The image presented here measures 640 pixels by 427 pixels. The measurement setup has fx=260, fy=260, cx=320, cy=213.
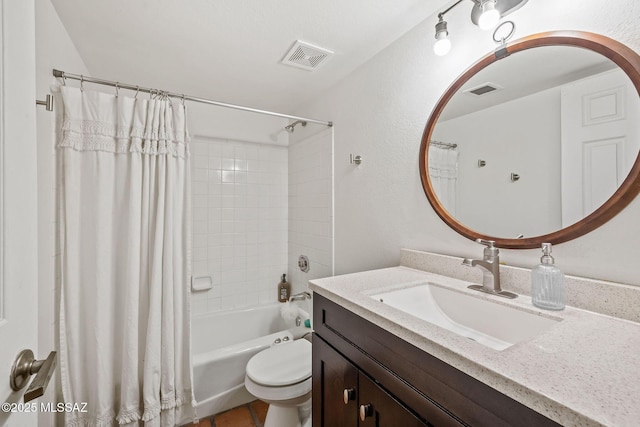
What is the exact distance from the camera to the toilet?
137cm

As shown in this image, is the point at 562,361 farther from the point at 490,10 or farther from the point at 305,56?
the point at 305,56

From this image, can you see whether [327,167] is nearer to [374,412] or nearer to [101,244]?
[101,244]

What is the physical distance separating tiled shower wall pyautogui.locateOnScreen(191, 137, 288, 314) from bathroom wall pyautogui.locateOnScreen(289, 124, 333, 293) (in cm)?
15

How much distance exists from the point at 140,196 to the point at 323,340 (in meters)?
1.20

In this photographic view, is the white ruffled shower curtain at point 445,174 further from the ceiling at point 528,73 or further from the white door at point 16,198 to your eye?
the white door at point 16,198

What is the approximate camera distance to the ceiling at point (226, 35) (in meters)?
1.21

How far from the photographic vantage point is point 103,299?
1.29 metres

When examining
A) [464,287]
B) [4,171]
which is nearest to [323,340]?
[464,287]

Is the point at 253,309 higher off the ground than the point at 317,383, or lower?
lower

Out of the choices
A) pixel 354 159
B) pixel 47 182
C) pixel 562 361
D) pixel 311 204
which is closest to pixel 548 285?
pixel 562 361

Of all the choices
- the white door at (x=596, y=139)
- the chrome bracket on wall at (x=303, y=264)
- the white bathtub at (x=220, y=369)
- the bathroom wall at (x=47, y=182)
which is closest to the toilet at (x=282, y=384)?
the white bathtub at (x=220, y=369)

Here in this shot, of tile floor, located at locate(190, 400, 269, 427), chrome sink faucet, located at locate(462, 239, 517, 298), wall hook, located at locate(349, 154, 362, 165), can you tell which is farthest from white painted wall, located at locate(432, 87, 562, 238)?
tile floor, located at locate(190, 400, 269, 427)

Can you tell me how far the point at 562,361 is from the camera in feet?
1.65

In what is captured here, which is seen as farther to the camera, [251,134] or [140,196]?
[251,134]
